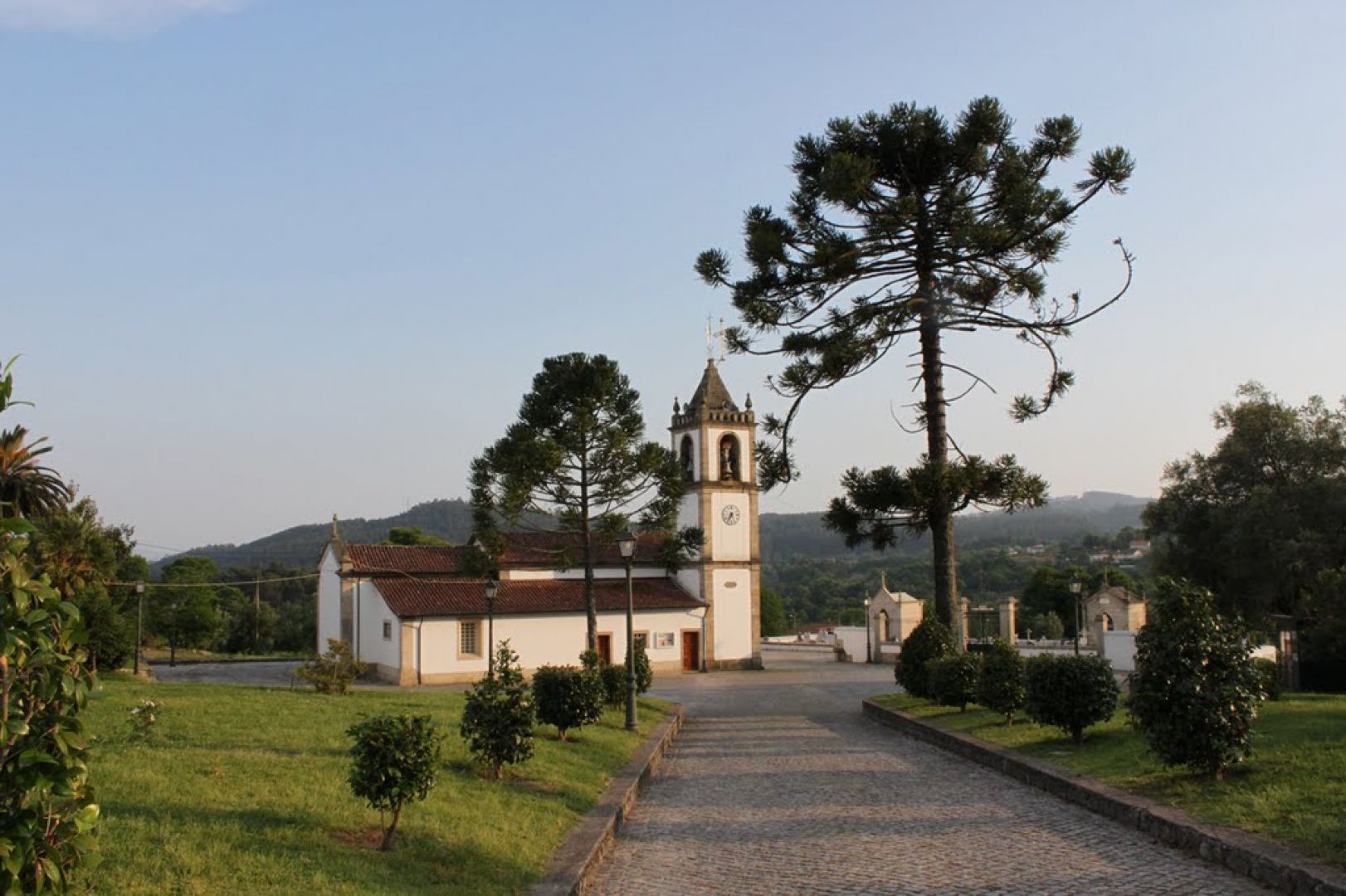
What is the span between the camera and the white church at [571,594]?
34062 millimetres

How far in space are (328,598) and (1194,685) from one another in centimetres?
3259

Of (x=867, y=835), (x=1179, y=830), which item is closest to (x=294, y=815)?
(x=867, y=835)

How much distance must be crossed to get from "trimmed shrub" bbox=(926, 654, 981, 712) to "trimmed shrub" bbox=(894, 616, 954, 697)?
834 millimetres

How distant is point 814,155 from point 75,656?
17328mm

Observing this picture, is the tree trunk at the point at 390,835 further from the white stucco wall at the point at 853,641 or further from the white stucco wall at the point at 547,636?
the white stucco wall at the point at 853,641

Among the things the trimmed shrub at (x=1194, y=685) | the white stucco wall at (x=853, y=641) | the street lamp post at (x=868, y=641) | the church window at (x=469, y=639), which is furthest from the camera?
the white stucco wall at (x=853, y=641)

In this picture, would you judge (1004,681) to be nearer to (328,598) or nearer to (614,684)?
(614,684)

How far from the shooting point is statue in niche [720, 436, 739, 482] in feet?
137

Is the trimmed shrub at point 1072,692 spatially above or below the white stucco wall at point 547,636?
above

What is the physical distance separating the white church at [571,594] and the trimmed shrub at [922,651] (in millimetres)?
15192

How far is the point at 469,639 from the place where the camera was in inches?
1355

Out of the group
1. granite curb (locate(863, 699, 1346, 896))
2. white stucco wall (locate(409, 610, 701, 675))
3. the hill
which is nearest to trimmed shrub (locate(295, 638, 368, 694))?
granite curb (locate(863, 699, 1346, 896))

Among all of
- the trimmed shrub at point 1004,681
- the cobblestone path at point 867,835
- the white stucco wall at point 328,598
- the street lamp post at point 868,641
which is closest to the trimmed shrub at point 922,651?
the trimmed shrub at point 1004,681

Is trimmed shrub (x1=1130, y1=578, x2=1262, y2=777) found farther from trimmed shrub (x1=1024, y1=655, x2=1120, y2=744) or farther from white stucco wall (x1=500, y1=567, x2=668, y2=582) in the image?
white stucco wall (x1=500, y1=567, x2=668, y2=582)
